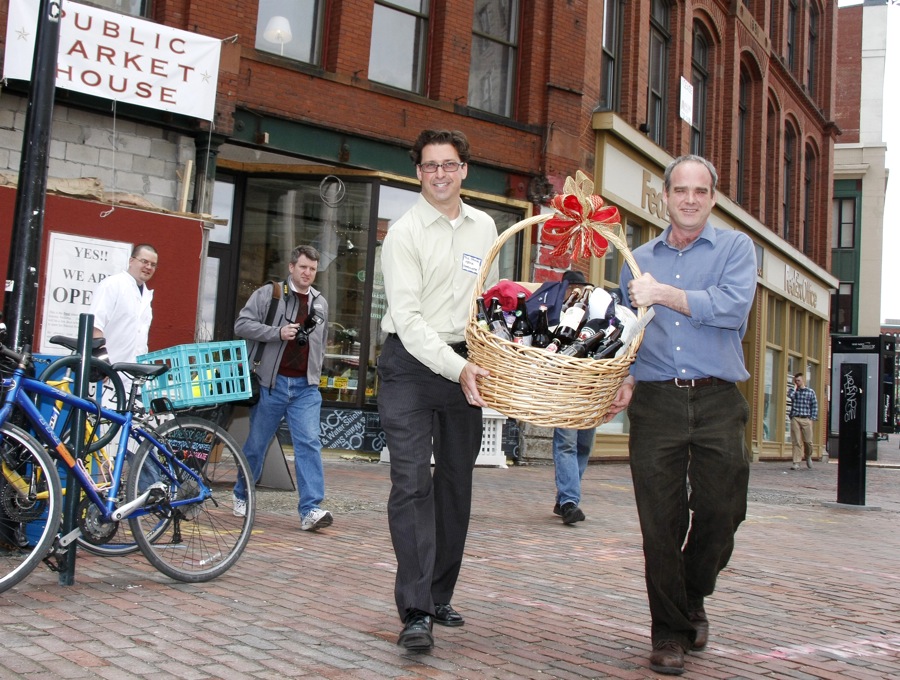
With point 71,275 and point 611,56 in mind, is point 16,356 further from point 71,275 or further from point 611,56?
point 611,56

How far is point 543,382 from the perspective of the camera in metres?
3.82

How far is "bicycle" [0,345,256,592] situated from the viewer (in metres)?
4.64

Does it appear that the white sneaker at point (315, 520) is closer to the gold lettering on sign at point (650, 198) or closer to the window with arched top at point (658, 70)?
the gold lettering on sign at point (650, 198)

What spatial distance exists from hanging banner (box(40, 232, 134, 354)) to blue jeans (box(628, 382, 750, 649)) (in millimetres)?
6854

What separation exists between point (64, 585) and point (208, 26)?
852cm

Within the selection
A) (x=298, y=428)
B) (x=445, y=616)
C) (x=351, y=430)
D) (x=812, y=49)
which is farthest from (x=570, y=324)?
(x=812, y=49)

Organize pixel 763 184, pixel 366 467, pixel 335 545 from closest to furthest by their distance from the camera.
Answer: pixel 335 545 → pixel 366 467 → pixel 763 184

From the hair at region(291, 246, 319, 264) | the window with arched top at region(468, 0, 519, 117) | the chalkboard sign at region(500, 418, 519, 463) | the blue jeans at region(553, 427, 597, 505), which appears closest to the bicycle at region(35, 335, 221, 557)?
the hair at region(291, 246, 319, 264)

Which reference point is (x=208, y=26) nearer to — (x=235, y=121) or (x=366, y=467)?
(x=235, y=121)

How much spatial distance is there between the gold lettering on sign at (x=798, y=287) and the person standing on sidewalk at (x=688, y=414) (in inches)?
949

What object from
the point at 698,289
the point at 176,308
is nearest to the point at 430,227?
the point at 698,289

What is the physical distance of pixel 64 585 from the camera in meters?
4.95

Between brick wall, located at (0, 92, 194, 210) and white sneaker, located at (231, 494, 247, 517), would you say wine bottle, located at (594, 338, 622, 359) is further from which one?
brick wall, located at (0, 92, 194, 210)

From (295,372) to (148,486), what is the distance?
243 cm
